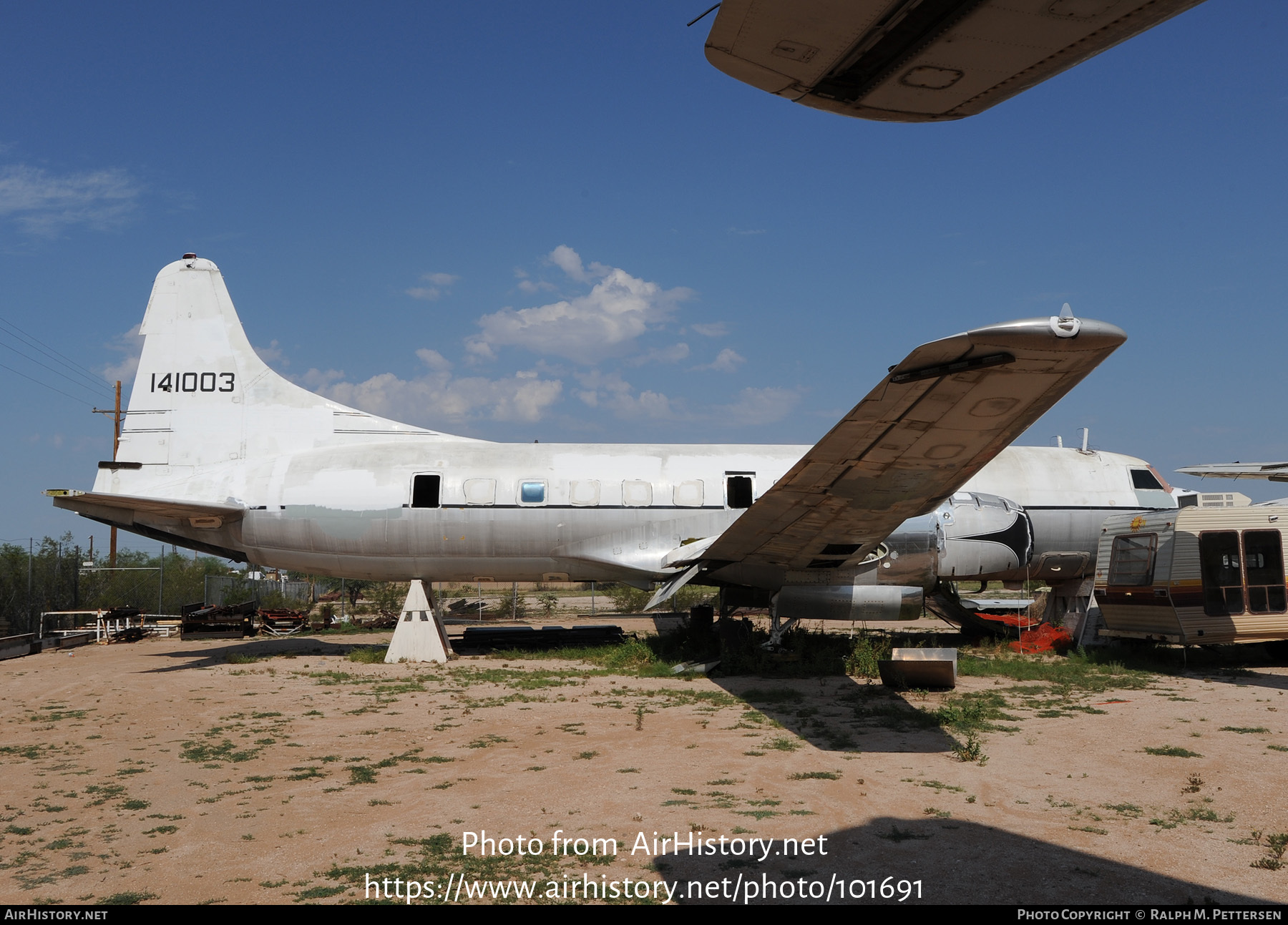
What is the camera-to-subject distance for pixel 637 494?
1928 cm

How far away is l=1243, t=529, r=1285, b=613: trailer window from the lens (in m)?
15.8

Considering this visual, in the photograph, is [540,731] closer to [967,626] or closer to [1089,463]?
[967,626]

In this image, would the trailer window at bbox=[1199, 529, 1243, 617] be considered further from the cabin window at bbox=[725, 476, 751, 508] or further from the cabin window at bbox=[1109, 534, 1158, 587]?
the cabin window at bbox=[725, 476, 751, 508]

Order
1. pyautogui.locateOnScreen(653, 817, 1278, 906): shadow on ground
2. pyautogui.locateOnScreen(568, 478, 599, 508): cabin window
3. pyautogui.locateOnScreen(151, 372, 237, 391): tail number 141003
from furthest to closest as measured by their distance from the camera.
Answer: pyautogui.locateOnScreen(151, 372, 237, 391): tail number 141003, pyautogui.locateOnScreen(568, 478, 599, 508): cabin window, pyautogui.locateOnScreen(653, 817, 1278, 906): shadow on ground

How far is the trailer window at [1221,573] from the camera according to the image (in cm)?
1570

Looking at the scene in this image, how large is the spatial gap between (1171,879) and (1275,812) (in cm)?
256

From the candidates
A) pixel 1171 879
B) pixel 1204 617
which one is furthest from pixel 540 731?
pixel 1204 617

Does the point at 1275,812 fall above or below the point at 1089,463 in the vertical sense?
below

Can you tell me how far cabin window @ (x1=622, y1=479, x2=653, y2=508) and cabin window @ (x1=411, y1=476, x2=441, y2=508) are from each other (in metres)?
4.33

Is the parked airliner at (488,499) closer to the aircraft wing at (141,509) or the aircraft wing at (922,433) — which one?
the aircraft wing at (141,509)

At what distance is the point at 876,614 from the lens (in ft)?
53.4

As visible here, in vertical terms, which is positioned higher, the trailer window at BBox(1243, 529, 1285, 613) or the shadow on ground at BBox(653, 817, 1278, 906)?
the trailer window at BBox(1243, 529, 1285, 613)

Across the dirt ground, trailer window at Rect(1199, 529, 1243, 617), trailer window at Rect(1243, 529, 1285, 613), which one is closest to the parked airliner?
the dirt ground
